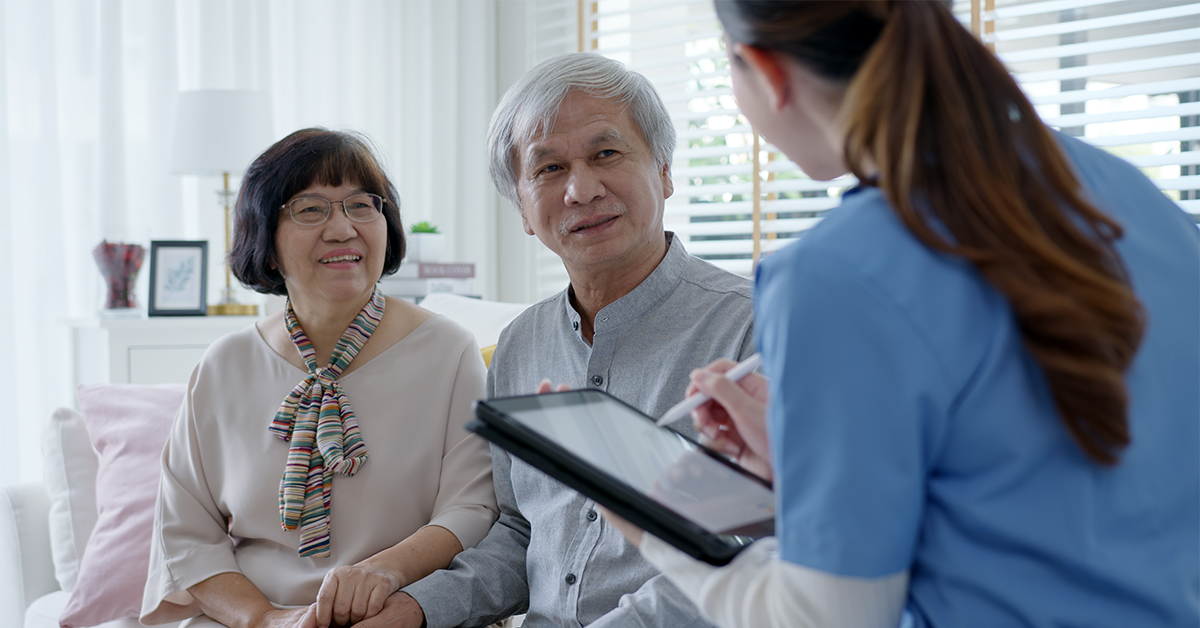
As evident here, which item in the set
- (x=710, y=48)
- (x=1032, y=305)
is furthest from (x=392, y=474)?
(x=710, y=48)

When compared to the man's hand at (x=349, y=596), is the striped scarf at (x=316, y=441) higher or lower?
higher

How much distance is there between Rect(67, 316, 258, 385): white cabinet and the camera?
259cm

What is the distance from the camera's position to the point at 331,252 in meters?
1.56

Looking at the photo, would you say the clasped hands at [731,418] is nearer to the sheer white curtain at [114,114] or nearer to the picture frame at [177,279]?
the sheer white curtain at [114,114]

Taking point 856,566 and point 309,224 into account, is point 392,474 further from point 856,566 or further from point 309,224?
point 856,566

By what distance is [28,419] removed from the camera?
2.82 m

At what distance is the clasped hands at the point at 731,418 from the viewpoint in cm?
74

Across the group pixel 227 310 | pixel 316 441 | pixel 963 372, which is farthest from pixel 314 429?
pixel 227 310

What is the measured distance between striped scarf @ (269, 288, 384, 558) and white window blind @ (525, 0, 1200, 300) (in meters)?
1.54

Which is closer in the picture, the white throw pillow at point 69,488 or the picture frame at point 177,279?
the white throw pillow at point 69,488

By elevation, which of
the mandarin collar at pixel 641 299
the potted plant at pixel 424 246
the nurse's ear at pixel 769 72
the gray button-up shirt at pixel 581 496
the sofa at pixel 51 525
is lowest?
the sofa at pixel 51 525

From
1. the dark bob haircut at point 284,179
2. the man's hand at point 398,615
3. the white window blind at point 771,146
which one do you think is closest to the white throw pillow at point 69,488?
the dark bob haircut at point 284,179

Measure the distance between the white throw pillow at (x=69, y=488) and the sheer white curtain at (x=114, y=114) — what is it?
1023 millimetres

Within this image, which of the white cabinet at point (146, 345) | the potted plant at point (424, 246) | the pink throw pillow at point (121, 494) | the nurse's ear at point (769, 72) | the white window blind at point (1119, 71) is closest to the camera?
the nurse's ear at point (769, 72)
